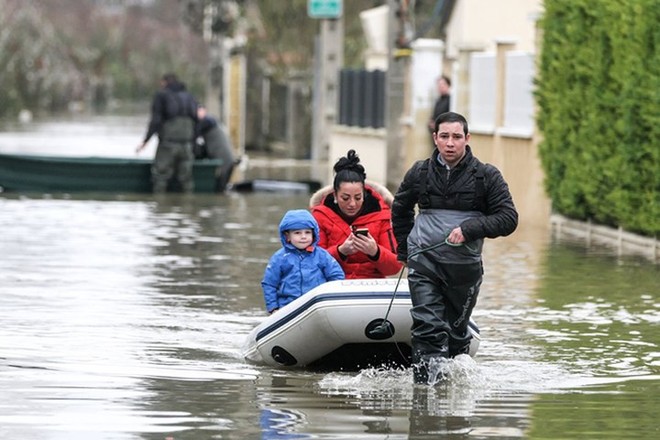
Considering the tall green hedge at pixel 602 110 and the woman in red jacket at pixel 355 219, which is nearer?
the woman in red jacket at pixel 355 219

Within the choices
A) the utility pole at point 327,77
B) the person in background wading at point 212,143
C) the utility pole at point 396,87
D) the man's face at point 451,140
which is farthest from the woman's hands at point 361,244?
the utility pole at point 327,77

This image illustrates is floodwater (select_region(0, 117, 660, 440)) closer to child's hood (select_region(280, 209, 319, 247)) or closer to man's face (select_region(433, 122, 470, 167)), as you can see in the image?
child's hood (select_region(280, 209, 319, 247))

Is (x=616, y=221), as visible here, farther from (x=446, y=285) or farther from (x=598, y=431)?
(x=598, y=431)

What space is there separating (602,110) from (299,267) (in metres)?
10.3

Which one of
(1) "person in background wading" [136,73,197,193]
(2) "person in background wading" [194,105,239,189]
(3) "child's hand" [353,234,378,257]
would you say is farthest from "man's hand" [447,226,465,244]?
(2) "person in background wading" [194,105,239,189]

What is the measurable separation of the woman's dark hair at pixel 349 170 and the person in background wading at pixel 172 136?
18.5m

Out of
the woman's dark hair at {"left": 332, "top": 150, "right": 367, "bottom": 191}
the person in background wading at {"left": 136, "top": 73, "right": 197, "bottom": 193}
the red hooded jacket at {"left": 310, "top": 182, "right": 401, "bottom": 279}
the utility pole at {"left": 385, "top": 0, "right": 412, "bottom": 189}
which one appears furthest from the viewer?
the utility pole at {"left": 385, "top": 0, "right": 412, "bottom": 189}

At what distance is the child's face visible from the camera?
12.3 meters

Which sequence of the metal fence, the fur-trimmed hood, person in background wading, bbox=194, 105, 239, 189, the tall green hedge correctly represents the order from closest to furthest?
the fur-trimmed hood → the tall green hedge → person in background wading, bbox=194, 105, 239, 189 → the metal fence

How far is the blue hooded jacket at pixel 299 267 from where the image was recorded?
12320mm

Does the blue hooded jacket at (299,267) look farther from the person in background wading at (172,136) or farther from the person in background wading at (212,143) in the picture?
the person in background wading at (212,143)

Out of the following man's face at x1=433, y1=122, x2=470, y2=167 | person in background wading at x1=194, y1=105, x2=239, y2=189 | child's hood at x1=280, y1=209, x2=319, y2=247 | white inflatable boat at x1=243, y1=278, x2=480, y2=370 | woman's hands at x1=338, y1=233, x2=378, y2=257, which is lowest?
person in background wading at x1=194, y1=105, x2=239, y2=189

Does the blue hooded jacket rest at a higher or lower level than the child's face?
lower

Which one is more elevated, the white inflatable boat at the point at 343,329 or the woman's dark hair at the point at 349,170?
the woman's dark hair at the point at 349,170
